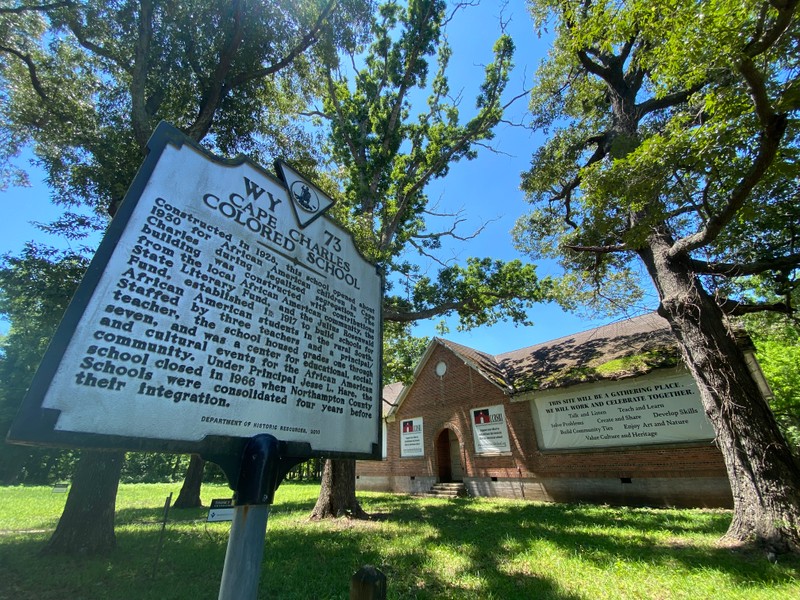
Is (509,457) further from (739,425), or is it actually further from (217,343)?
(217,343)

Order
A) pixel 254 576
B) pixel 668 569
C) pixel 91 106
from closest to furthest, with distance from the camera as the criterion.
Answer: pixel 254 576, pixel 668 569, pixel 91 106

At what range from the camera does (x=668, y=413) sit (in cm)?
1176

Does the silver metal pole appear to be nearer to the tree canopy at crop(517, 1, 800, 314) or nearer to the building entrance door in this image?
the tree canopy at crop(517, 1, 800, 314)

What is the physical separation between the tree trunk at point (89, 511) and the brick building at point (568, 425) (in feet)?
45.1

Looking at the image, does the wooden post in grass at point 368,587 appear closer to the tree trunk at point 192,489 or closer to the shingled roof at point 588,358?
the shingled roof at point 588,358

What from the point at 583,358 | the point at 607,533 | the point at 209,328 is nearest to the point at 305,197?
the point at 209,328

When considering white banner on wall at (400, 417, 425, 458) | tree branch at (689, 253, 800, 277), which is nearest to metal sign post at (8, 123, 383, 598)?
tree branch at (689, 253, 800, 277)

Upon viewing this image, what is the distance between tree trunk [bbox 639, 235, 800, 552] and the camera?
591 cm

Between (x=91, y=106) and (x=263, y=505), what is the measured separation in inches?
466

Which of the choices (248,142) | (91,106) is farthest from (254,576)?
(91,106)

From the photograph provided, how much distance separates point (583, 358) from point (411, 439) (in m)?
10.4

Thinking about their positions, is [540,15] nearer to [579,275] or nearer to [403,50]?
[403,50]

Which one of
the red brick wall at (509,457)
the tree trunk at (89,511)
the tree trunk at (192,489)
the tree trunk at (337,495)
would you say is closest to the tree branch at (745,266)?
the red brick wall at (509,457)

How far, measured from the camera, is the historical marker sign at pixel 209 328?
1.69 m
